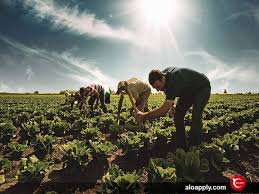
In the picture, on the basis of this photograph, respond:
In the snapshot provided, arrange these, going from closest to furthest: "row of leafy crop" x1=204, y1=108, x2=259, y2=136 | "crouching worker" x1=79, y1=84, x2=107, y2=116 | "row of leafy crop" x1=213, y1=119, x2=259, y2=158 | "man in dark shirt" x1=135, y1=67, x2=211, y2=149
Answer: "man in dark shirt" x1=135, y1=67, x2=211, y2=149 → "row of leafy crop" x1=213, y1=119, x2=259, y2=158 → "row of leafy crop" x1=204, y1=108, x2=259, y2=136 → "crouching worker" x1=79, y1=84, x2=107, y2=116

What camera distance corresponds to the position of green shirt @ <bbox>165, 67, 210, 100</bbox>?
5.77m

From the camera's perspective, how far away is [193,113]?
6.66m

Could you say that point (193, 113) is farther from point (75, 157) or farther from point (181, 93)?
point (75, 157)

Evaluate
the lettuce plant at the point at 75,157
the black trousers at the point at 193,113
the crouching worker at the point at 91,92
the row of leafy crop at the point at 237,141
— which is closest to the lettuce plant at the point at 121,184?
the lettuce plant at the point at 75,157

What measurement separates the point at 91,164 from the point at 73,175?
611 mm

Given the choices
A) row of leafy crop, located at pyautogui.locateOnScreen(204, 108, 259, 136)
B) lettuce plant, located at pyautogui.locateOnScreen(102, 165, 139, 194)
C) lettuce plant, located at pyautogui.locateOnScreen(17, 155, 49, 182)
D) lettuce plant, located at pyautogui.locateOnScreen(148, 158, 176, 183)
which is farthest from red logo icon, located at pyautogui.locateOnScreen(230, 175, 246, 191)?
row of leafy crop, located at pyautogui.locateOnScreen(204, 108, 259, 136)

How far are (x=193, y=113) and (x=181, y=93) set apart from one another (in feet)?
1.97

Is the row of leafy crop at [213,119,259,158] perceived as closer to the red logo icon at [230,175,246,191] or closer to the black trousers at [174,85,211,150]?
the black trousers at [174,85,211,150]

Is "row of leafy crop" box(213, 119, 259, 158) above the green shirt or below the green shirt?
below

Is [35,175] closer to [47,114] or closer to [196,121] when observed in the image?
[196,121]

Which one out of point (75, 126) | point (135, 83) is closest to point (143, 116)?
point (135, 83)

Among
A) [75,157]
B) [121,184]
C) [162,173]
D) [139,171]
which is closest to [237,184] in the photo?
[162,173]

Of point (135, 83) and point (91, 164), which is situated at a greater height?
point (135, 83)

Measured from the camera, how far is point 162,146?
8219 millimetres
